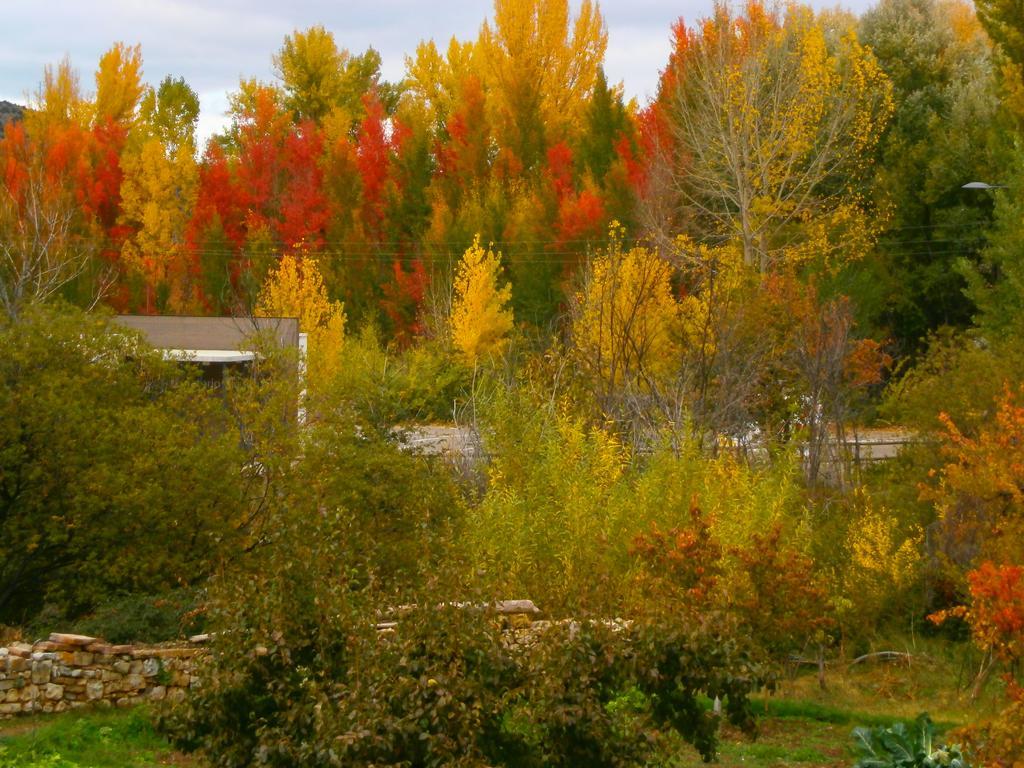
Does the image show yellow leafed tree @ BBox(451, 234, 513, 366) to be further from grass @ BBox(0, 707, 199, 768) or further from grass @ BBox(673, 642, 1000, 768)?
grass @ BBox(0, 707, 199, 768)

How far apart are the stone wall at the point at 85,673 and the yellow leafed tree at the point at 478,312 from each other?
28.2m

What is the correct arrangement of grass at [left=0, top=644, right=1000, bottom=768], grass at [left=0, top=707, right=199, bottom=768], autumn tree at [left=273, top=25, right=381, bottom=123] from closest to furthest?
grass at [left=0, top=707, right=199, bottom=768] < grass at [left=0, top=644, right=1000, bottom=768] < autumn tree at [left=273, top=25, right=381, bottom=123]

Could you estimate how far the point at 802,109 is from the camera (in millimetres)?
41312

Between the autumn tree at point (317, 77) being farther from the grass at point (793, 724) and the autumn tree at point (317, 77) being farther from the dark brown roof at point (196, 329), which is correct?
the grass at point (793, 724)

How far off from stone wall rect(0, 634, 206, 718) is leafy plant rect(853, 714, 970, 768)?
6.39 m

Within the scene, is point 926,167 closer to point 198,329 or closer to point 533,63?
point 533,63

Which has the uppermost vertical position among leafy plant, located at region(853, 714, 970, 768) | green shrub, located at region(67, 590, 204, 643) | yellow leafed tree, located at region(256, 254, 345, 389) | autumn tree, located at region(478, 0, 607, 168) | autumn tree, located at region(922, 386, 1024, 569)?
autumn tree, located at region(478, 0, 607, 168)

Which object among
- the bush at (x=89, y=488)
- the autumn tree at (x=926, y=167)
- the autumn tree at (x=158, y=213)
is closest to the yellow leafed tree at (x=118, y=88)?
the autumn tree at (x=158, y=213)

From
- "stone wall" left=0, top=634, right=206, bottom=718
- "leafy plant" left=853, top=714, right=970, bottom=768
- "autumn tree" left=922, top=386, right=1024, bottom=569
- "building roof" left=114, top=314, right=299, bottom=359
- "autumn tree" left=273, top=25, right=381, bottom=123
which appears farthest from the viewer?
"autumn tree" left=273, top=25, right=381, bottom=123

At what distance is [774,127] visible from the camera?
41.1 m

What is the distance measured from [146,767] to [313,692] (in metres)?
4.23

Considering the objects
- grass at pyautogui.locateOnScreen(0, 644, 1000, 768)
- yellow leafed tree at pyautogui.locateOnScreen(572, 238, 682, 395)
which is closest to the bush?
grass at pyautogui.locateOnScreen(0, 644, 1000, 768)

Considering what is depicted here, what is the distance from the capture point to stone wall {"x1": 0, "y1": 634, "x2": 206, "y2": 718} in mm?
13328

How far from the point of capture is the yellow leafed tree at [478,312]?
42625mm
